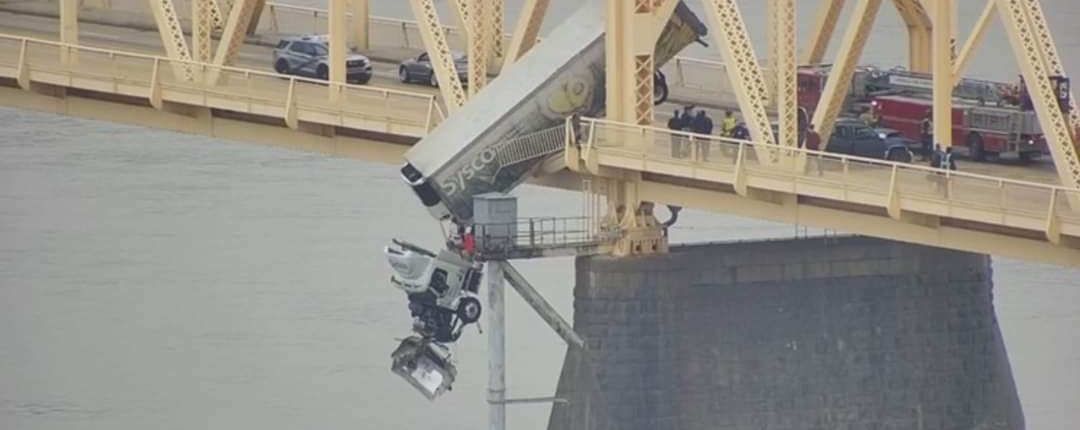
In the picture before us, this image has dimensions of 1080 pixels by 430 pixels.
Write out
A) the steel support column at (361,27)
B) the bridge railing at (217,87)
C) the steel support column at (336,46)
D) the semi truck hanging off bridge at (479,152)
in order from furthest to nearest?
the steel support column at (361,27) → the steel support column at (336,46) → the bridge railing at (217,87) → the semi truck hanging off bridge at (479,152)

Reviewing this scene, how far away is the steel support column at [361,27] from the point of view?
194 feet

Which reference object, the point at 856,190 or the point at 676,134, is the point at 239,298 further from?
the point at 856,190

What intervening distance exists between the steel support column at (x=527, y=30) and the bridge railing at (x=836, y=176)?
2613 mm

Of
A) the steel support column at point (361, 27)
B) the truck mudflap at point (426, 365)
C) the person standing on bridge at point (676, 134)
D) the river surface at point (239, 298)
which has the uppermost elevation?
the steel support column at point (361, 27)

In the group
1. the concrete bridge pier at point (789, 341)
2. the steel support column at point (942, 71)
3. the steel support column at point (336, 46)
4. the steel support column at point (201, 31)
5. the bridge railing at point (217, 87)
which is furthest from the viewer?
the steel support column at point (201, 31)

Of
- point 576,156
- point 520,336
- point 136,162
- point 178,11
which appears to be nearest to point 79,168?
point 136,162

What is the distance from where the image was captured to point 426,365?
156 ft

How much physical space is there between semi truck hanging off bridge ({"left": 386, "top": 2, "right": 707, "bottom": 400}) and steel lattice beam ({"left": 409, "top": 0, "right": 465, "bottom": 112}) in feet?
4.81

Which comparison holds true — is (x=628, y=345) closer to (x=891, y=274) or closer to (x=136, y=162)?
(x=891, y=274)

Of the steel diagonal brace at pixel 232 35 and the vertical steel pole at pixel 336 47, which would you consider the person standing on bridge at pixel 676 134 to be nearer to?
the vertical steel pole at pixel 336 47

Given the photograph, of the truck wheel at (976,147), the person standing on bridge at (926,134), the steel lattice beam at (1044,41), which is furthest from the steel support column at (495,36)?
the steel lattice beam at (1044,41)

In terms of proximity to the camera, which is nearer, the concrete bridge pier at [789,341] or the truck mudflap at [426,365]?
the truck mudflap at [426,365]

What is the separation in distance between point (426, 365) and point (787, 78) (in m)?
5.50

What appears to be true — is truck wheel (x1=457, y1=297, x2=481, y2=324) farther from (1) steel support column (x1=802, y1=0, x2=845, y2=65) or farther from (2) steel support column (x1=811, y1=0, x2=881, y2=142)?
(1) steel support column (x1=802, y1=0, x2=845, y2=65)
